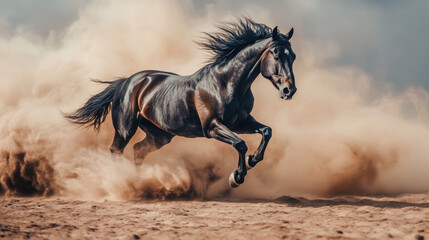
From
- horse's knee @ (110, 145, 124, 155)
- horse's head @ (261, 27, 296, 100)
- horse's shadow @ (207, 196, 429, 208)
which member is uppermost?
horse's head @ (261, 27, 296, 100)

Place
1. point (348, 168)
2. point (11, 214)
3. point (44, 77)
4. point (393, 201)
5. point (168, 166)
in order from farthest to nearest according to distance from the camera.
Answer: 1. point (44, 77)
2. point (348, 168)
3. point (168, 166)
4. point (393, 201)
5. point (11, 214)

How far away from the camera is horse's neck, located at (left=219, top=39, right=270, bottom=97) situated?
5.69 m

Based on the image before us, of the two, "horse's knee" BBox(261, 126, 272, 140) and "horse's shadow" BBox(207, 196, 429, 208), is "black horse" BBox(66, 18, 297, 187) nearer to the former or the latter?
→ "horse's knee" BBox(261, 126, 272, 140)

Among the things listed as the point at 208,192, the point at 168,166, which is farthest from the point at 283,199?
the point at 168,166

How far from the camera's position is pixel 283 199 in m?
6.03

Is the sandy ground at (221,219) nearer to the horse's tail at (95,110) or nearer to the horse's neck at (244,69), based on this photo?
the horse's neck at (244,69)

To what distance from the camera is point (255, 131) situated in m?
5.88

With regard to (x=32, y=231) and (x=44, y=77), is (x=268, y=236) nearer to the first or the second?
(x=32, y=231)

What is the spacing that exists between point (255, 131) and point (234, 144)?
546 millimetres

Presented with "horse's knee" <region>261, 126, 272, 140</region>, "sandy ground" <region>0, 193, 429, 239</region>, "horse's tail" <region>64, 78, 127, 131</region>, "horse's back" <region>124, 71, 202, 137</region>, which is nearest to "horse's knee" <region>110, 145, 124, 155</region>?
"horse's tail" <region>64, 78, 127, 131</region>

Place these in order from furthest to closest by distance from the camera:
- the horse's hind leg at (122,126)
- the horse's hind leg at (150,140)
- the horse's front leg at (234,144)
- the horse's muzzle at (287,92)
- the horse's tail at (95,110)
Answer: the horse's tail at (95,110)
the horse's hind leg at (150,140)
the horse's hind leg at (122,126)
the horse's front leg at (234,144)
the horse's muzzle at (287,92)

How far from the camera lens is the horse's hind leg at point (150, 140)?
7.07 m

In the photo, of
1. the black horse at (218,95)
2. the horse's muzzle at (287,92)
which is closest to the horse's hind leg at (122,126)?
the black horse at (218,95)

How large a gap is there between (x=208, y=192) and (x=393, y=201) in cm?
278
